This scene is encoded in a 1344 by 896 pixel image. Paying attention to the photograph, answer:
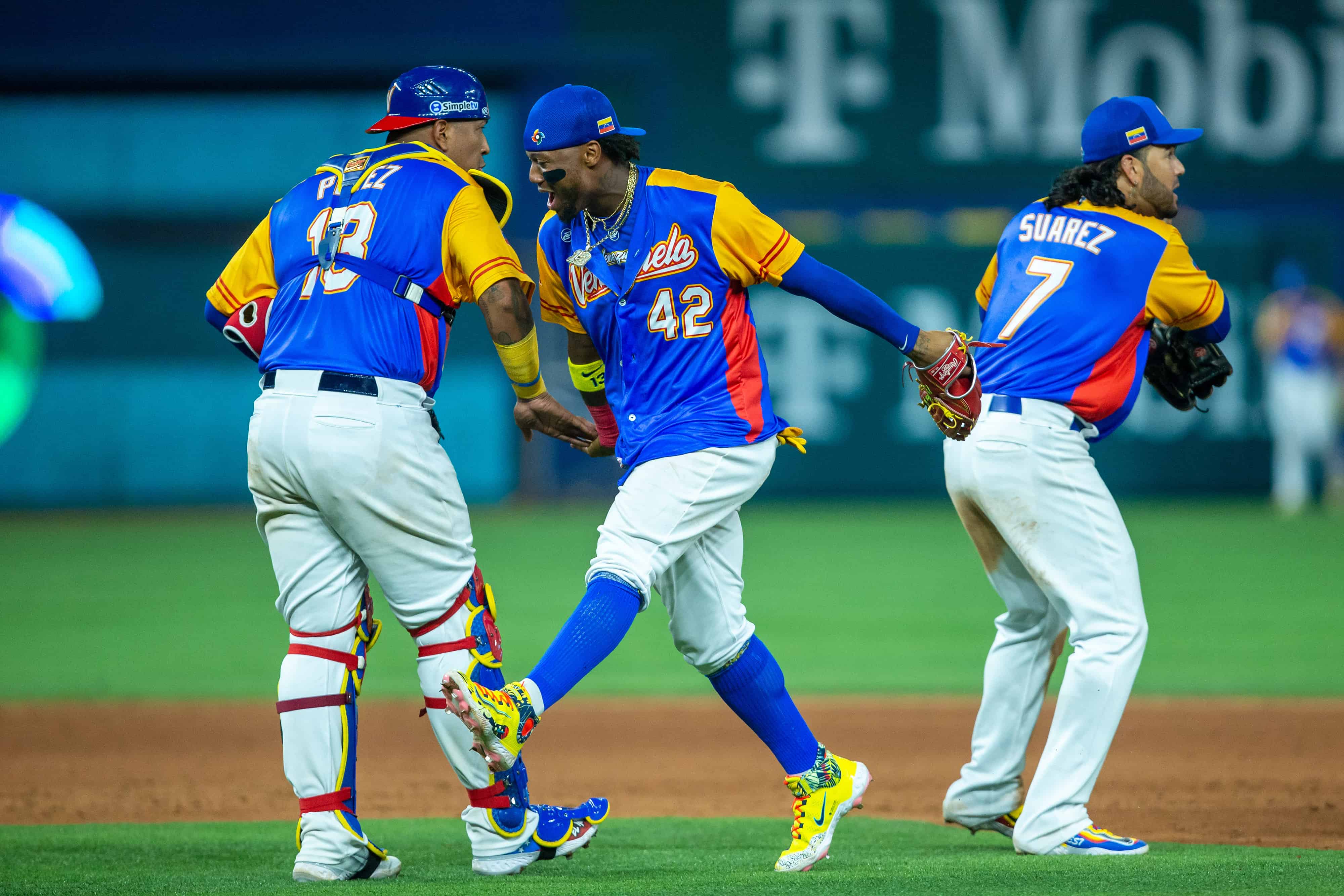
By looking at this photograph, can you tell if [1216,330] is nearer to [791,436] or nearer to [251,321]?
[791,436]

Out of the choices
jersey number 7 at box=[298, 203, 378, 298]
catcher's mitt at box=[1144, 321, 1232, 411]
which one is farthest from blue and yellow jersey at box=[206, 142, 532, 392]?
catcher's mitt at box=[1144, 321, 1232, 411]

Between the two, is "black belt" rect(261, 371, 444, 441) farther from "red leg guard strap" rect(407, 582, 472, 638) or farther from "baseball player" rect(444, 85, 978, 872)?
"baseball player" rect(444, 85, 978, 872)

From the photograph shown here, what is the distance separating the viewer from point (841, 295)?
13.1ft

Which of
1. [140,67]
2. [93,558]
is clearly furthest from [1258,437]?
[140,67]

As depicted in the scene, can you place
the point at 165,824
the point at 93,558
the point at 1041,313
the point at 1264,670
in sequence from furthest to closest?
1. the point at 93,558
2. the point at 1264,670
3. the point at 165,824
4. the point at 1041,313

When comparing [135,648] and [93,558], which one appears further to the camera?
[93,558]

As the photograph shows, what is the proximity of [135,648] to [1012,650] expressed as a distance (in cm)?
629

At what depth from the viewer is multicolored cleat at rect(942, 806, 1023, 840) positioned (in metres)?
4.54

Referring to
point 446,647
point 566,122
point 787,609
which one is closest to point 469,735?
point 446,647

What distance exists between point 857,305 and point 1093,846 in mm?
1604

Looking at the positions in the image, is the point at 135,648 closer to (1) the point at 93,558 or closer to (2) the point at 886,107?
(1) the point at 93,558

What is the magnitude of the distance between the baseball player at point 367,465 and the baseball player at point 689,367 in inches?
10.2

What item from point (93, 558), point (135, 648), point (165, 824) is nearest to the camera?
point (165, 824)

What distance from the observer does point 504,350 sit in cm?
407
